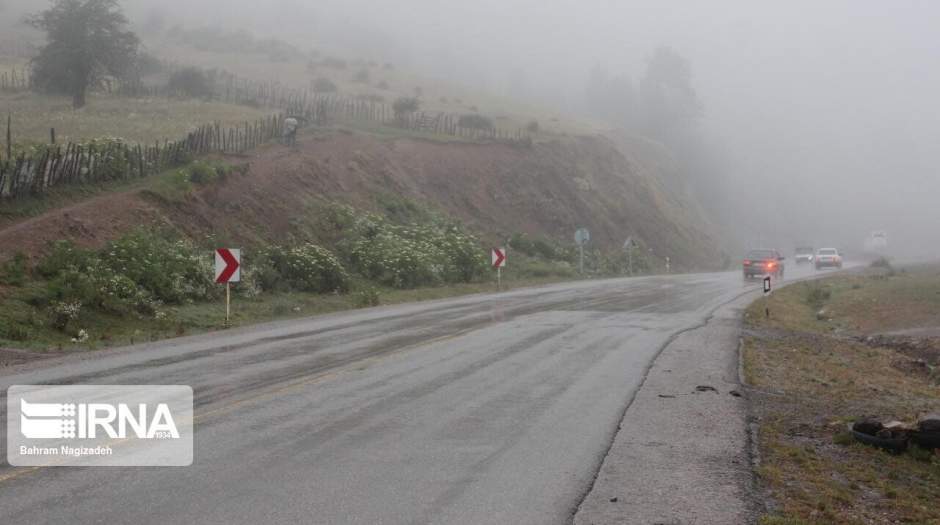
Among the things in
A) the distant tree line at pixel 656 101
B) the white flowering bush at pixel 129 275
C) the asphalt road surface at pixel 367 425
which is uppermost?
the distant tree line at pixel 656 101

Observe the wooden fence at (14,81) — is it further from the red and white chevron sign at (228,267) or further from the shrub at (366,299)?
the red and white chevron sign at (228,267)

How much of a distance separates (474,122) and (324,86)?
19.5 meters

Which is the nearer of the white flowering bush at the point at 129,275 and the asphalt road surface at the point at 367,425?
the asphalt road surface at the point at 367,425

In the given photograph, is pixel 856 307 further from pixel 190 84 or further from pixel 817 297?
pixel 190 84

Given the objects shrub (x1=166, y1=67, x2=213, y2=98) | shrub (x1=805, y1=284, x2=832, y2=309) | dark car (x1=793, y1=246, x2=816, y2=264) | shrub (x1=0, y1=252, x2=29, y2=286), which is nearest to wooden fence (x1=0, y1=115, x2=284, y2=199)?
shrub (x1=0, y1=252, x2=29, y2=286)

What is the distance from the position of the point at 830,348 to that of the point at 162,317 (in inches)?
609

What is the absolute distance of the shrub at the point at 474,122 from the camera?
6594 cm

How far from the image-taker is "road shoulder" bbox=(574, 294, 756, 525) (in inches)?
259

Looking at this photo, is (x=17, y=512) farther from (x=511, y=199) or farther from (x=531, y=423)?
(x=511, y=199)

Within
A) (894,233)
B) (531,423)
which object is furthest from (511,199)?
(894,233)

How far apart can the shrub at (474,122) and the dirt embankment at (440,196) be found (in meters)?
4.39

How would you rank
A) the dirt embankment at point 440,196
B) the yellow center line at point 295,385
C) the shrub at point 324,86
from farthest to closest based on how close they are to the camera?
the shrub at point 324,86
the dirt embankment at point 440,196
the yellow center line at point 295,385

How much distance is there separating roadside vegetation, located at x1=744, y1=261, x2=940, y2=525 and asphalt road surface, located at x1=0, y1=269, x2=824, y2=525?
1703 mm

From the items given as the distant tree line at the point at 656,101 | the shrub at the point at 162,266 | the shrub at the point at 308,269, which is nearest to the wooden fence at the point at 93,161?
the shrub at the point at 162,266
